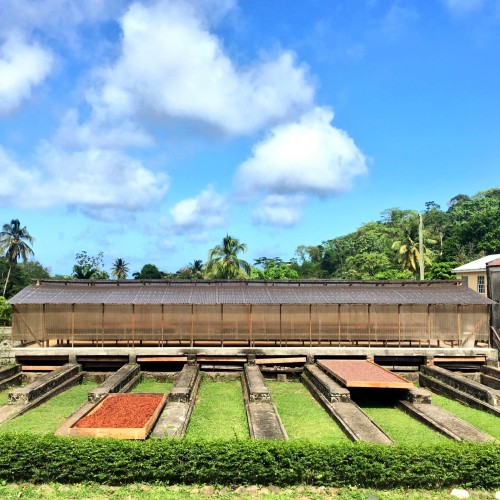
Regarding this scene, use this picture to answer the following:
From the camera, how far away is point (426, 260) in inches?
1914

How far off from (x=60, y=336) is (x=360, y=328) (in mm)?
16373

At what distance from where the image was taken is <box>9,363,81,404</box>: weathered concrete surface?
1706 centimetres

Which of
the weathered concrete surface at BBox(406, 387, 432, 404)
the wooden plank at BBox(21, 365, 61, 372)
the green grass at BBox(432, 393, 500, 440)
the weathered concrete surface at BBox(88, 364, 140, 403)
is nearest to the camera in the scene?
the green grass at BBox(432, 393, 500, 440)

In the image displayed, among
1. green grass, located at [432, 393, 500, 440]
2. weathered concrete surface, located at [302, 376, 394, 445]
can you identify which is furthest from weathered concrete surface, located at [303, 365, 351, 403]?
green grass, located at [432, 393, 500, 440]

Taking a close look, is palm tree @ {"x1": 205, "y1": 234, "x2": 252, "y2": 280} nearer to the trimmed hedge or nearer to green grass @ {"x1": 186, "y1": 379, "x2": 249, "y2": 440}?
green grass @ {"x1": 186, "y1": 379, "x2": 249, "y2": 440}

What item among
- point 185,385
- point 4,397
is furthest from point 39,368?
point 185,385

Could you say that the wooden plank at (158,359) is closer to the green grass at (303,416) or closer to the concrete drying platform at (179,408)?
the concrete drying platform at (179,408)

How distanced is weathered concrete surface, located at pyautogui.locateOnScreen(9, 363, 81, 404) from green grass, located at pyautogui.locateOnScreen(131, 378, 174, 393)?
3.37m

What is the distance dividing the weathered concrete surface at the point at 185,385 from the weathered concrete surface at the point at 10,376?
833cm

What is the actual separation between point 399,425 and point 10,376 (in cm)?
1831

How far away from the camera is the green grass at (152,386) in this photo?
68.3ft

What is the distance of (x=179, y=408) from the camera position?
16000 millimetres

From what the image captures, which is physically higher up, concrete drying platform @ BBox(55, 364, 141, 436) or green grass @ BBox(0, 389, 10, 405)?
concrete drying platform @ BBox(55, 364, 141, 436)

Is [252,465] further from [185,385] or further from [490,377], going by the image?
[490,377]
